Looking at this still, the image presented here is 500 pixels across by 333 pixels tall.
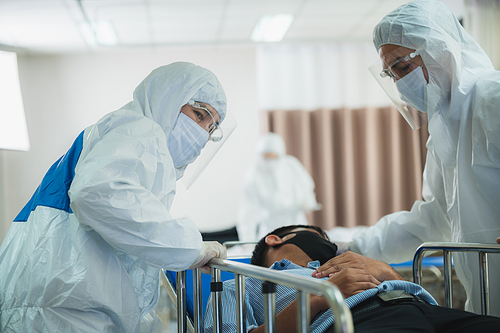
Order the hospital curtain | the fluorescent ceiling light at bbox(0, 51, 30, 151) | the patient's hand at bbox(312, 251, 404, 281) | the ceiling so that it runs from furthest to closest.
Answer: the fluorescent ceiling light at bbox(0, 51, 30, 151) < the ceiling < the hospital curtain < the patient's hand at bbox(312, 251, 404, 281)

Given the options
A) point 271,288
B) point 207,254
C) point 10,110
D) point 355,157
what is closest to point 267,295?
point 271,288

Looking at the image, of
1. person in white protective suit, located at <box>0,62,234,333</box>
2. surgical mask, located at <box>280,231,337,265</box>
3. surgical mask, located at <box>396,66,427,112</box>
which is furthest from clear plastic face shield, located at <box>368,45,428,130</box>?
person in white protective suit, located at <box>0,62,234,333</box>

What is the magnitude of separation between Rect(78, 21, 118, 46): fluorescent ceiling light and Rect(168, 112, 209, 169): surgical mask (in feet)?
12.3

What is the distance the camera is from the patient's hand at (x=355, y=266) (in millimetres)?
1411

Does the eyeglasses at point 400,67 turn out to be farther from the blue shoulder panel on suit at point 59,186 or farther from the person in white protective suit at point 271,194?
the person in white protective suit at point 271,194

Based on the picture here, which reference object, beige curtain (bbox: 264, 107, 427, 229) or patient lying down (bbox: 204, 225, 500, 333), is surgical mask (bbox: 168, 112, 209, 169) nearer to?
patient lying down (bbox: 204, 225, 500, 333)

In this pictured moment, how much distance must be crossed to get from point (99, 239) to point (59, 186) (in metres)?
0.20

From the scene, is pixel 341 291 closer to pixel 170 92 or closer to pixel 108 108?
pixel 170 92

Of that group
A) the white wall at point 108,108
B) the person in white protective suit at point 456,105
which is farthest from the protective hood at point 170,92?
the white wall at point 108,108

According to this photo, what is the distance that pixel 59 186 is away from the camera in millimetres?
1285

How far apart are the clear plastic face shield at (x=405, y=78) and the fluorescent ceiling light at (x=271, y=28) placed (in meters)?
3.22

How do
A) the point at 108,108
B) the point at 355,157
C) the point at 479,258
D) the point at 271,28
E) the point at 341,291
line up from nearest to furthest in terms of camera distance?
1. the point at 341,291
2. the point at 479,258
3. the point at 271,28
4. the point at 108,108
5. the point at 355,157

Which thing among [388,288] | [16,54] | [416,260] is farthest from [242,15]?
[388,288]

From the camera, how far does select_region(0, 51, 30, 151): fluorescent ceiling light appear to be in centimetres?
449
